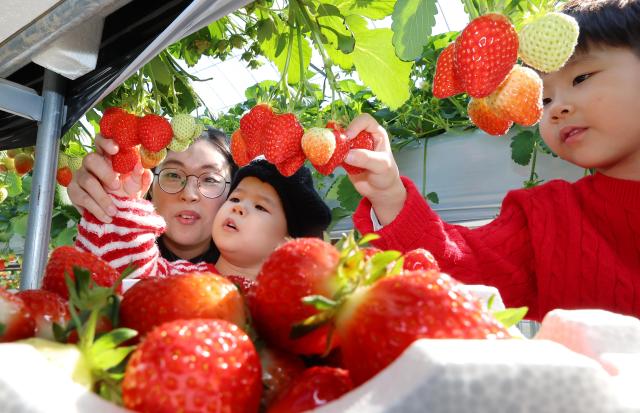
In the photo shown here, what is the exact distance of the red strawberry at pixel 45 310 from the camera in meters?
0.41

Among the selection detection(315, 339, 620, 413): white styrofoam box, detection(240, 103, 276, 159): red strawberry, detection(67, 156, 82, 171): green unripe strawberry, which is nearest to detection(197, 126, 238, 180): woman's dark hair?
detection(67, 156, 82, 171): green unripe strawberry

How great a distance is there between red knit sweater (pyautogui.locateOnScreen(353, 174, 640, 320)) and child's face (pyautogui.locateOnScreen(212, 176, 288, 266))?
1.79 ft

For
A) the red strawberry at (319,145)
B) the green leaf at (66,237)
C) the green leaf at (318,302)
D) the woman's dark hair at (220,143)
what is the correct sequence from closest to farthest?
the green leaf at (318,302)
the red strawberry at (319,145)
the woman's dark hair at (220,143)
the green leaf at (66,237)

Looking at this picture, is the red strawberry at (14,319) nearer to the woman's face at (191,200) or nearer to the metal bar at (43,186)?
the metal bar at (43,186)

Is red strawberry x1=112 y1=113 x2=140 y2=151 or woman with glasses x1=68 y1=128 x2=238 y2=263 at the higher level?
red strawberry x1=112 y1=113 x2=140 y2=151

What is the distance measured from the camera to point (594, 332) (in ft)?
1.28

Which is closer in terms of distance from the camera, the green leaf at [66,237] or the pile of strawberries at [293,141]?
the pile of strawberries at [293,141]

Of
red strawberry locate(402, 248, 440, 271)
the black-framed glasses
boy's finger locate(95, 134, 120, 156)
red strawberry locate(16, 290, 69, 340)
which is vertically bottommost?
the black-framed glasses

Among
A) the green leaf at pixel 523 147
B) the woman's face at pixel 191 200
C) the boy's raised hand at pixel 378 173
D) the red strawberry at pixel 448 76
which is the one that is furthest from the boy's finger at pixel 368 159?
the green leaf at pixel 523 147

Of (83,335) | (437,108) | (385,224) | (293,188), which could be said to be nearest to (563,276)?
(385,224)

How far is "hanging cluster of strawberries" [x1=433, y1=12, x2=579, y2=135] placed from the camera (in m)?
0.71

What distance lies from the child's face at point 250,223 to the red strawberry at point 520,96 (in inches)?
35.4

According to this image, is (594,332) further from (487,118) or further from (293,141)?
(293,141)

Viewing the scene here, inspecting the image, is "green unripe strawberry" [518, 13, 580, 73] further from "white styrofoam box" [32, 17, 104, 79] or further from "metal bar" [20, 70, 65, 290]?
"metal bar" [20, 70, 65, 290]
